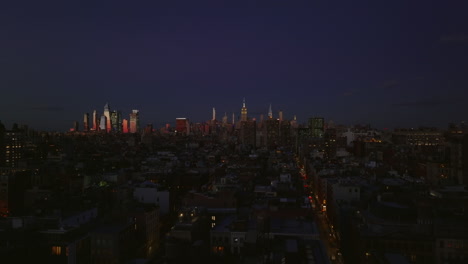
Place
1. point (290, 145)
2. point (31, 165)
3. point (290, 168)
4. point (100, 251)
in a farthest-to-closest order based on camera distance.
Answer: point (290, 145)
point (290, 168)
point (31, 165)
point (100, 251)

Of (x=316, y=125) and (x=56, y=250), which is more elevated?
(x=316, y=125)

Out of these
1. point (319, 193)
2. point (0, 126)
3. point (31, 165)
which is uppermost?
point (0, 126)

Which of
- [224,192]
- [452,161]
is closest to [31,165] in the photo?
[224,192]

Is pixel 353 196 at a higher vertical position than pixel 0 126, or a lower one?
lower

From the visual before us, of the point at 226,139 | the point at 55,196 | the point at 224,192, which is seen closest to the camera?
the point at 224,192

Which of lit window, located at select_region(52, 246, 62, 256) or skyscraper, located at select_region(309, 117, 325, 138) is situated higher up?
skyscraper, located at select_region(309, 117, 325, 138)

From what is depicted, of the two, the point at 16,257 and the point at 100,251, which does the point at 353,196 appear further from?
the point at 16,257

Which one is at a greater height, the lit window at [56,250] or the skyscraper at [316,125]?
the skyscraper at [316,125]

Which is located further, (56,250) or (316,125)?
(316,125)

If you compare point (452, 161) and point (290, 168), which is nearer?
point (452, 161)

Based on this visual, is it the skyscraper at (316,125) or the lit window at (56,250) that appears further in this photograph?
the skyscraper at (316,125)

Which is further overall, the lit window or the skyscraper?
the skyscraper
